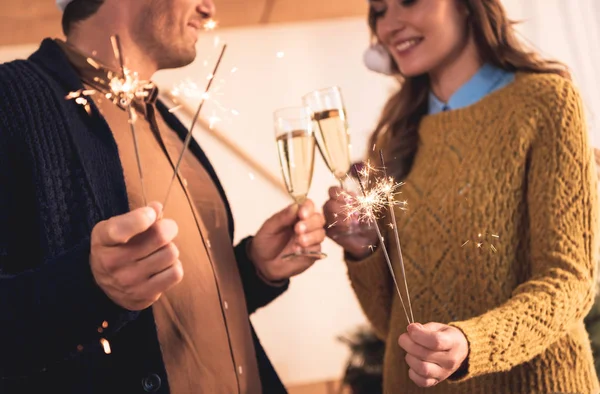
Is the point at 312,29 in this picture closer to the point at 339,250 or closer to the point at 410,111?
the point at 339,250

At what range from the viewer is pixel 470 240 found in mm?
1208

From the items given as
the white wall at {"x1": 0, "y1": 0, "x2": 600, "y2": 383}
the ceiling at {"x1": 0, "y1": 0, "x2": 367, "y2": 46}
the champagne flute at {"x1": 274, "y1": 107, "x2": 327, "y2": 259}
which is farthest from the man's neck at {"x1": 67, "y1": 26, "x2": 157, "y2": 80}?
the white wall at {"x1": 0, "y1": 0, "x2": 600, "y2": 383}

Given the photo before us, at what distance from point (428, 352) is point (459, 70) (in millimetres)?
714

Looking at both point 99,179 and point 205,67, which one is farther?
point 205,67

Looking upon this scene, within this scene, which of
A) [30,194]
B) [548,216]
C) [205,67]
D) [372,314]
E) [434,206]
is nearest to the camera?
[30,194]

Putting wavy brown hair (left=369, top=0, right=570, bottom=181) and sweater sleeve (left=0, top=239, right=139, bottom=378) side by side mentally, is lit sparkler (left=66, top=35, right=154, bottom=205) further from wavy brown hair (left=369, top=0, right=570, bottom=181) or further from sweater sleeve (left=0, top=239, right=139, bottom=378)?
wavy brown hair (left=369, top=0, right=570, bottom=181)

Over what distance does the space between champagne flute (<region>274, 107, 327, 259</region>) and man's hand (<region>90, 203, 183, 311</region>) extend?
466 millimetres

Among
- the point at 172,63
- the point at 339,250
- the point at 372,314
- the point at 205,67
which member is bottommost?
the point at 339,250

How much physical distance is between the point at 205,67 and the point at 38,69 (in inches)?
84.2

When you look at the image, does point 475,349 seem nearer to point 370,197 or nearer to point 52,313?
point 370,197

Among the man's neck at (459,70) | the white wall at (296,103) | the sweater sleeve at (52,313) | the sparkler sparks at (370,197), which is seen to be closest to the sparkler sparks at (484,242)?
the sparkler sparks at (370,197)

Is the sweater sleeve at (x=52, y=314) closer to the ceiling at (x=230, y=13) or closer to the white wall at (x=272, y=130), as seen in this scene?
the ceiling at (x=230, y=13)

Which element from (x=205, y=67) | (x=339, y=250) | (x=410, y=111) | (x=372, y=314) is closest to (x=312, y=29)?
(x=205, y=67)

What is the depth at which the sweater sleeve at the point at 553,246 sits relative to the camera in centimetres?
104
